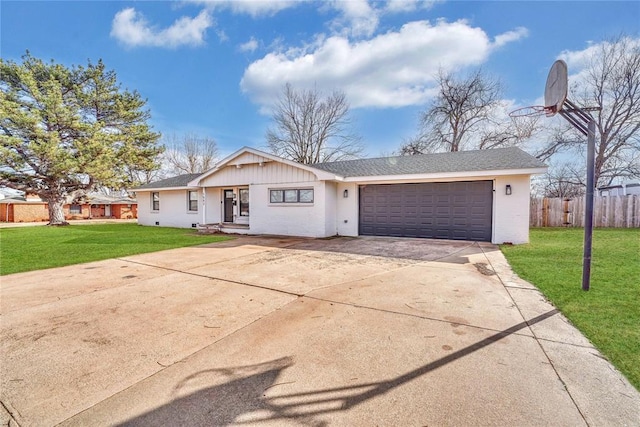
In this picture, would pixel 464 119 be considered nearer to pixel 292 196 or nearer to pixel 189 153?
pixel 292 196

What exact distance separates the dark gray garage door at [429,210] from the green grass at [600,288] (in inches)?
75.0

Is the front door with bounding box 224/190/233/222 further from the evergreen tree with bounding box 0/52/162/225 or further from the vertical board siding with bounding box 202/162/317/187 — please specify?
the evergreen tree with bounding box 0/52/162/225

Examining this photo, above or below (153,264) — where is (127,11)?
above

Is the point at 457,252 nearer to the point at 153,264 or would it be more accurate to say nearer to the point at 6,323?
the point at 153,264

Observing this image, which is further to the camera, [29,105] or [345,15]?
[29,105]

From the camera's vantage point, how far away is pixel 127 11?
392 inches

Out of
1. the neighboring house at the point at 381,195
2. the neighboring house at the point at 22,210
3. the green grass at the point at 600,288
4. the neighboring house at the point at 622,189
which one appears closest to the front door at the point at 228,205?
the neighboring house at the point at 381,195

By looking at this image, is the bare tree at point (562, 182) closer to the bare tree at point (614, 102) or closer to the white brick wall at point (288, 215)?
the bare tree at point (614, 102)

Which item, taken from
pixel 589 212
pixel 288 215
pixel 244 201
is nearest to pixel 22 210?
pixel 244 201

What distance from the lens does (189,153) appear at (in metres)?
33.0

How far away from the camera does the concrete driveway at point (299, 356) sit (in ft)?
6.39

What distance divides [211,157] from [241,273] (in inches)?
1205

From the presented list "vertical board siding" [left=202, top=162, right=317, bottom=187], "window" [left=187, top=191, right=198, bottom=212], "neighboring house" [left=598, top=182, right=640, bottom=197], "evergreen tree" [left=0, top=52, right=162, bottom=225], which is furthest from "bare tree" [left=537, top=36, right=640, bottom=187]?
"evergreen tree" [left=0, top=52, right=162, bottom=225]

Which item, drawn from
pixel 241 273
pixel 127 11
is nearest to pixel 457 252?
pixel 241 273
